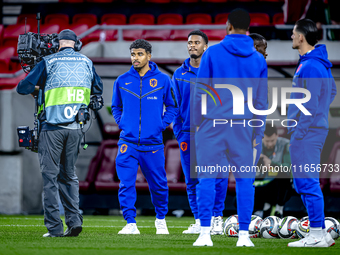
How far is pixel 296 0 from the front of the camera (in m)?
9.48

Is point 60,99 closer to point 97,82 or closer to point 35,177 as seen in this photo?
point 97,82

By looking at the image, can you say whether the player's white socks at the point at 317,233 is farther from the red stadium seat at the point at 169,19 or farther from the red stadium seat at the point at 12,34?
the red stadium seat at the point at 169,19

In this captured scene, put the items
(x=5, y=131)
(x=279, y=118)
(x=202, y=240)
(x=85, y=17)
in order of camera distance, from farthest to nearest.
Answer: (x=85, y=17)
(x=279, y=118)
(x=5, y=131)
(x=202, y=240)

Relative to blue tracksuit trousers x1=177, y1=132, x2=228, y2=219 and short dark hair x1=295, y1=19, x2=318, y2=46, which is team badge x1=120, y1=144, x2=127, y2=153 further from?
short dark hair x1=295, y1=19, x2=318, y2=46

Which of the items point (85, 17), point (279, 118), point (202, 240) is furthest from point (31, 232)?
point (85, 17)

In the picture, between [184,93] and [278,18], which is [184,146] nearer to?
[184,93]

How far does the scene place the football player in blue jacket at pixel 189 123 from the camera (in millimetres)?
5805

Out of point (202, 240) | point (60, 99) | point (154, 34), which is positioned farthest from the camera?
point (154, 34)

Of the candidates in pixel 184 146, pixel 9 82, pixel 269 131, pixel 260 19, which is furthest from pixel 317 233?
pixel 260 19

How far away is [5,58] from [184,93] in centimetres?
633

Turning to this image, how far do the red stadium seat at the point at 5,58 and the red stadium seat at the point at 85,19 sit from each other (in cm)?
241

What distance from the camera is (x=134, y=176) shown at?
18.6 ft

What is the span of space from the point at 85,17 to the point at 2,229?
28.3ft

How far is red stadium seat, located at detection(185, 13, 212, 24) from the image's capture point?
1334cm
